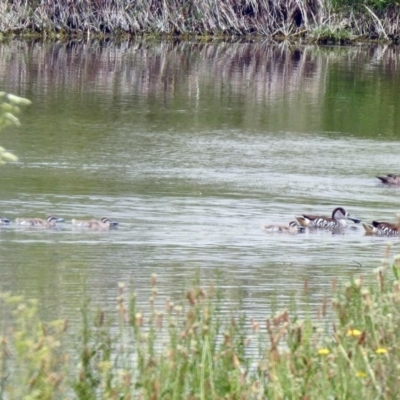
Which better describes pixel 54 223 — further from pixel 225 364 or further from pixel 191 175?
pixel 225 364

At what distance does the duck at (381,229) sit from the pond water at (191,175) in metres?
0.09

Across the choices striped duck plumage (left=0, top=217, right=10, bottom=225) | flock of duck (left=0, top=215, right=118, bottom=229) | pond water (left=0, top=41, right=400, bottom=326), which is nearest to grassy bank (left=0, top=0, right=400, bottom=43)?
pond water (left=0, top=41, right=400, bottom=326)

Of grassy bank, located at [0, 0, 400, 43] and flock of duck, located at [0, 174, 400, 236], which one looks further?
grassy bank, located at [0, 0, 400, 43]

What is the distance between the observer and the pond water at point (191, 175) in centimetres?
1091

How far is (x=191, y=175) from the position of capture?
1611cm

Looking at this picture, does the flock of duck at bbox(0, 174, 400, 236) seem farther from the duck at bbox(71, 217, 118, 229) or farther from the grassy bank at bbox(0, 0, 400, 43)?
the grassy bank at bbox(0, 0, 400, 43)

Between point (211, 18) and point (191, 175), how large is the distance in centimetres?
2733

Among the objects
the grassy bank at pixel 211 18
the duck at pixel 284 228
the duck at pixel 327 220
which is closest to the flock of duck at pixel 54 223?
the duck at pixel 284 228

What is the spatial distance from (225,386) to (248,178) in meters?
10.4

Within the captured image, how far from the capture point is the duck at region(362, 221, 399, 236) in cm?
1258

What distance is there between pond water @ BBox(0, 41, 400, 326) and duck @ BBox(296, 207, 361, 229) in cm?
11

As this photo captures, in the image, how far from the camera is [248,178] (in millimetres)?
16094

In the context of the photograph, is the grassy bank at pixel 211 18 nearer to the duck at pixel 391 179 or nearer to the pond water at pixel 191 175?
the pond water at pixel 191 175

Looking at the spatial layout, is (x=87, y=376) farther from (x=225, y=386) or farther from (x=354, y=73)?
(x=354, y=73)
